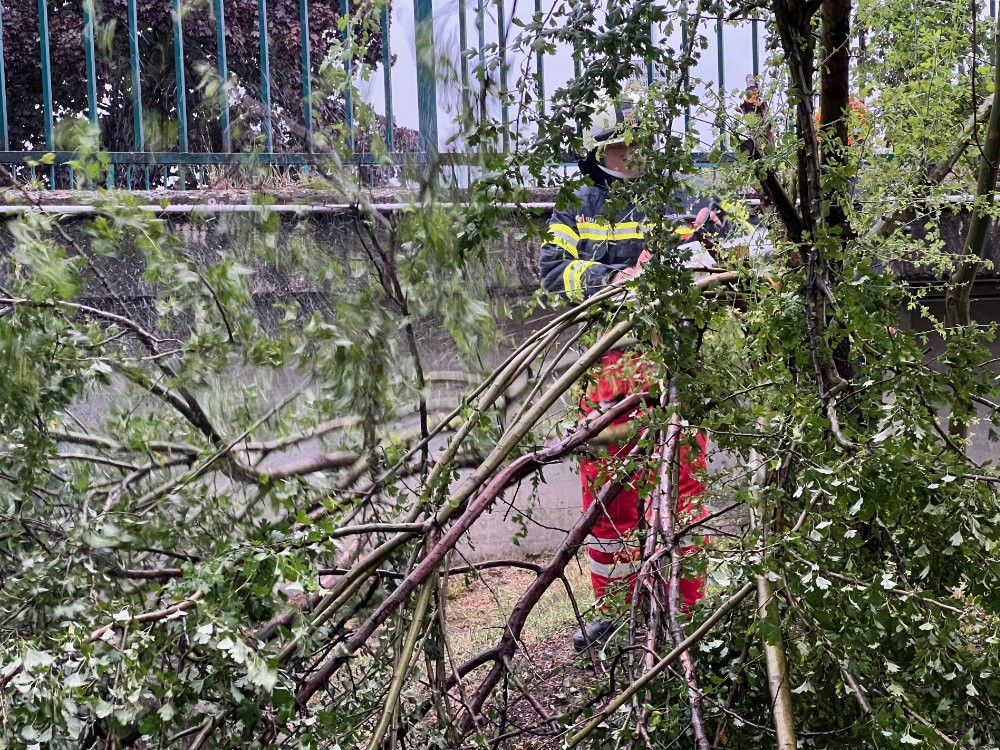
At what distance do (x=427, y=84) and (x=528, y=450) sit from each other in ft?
2.57

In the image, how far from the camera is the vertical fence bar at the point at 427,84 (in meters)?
1.95

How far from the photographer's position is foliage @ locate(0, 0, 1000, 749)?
4.88 feet

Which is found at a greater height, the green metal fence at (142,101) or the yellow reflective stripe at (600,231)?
the green metal fence at (142,101)

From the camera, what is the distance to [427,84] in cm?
206

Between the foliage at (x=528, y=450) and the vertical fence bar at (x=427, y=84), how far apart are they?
14 centimetres

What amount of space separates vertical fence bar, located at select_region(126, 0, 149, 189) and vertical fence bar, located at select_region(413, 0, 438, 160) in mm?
1758

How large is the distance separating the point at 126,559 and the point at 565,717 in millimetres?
963

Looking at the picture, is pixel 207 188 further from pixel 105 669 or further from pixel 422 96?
pixel 105 669

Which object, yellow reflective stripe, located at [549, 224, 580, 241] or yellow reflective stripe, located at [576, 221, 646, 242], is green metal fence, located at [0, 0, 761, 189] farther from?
yellow reflective stripe, located at [549, 224, 580, 241]

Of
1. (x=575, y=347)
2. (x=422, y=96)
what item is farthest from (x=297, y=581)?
(x=575, y=347)

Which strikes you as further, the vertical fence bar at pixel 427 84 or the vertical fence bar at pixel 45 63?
the vertical fence bar at pixel 45 63

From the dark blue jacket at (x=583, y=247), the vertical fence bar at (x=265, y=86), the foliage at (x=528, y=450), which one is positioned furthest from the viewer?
the dark blue jacket at (x=583, y=247)

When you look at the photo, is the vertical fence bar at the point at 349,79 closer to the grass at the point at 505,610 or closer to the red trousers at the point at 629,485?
the red trousers at the point at 629,485

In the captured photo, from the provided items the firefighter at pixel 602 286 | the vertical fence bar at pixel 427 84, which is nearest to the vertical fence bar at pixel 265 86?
the vertical fence bar at pixel 427 84
